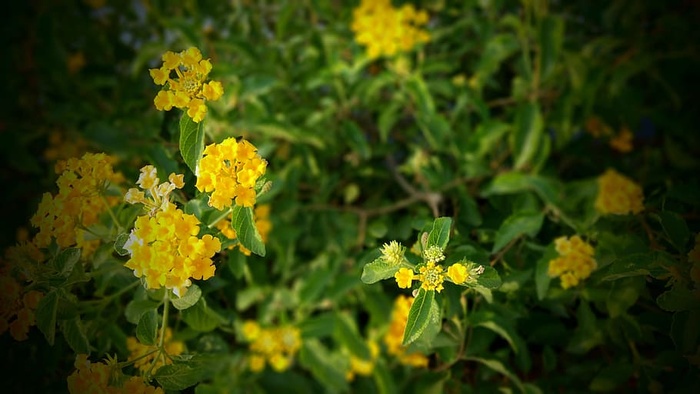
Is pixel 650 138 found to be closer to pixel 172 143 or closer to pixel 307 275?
pixel 307 275

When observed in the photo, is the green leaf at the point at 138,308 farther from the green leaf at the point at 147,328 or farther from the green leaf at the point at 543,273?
the green leaf at the point at 543,273

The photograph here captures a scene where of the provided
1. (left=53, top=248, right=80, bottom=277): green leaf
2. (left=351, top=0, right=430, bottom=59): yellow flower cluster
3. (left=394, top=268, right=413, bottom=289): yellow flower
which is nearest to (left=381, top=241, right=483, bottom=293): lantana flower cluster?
(left=394, top=268, right=413, bottom=289): yellow flower

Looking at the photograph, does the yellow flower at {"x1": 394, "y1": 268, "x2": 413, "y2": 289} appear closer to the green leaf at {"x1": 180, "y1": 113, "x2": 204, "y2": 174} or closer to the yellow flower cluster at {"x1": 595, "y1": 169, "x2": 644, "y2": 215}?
the green leaf at {"x1": 180, "y1": 113, "x2": 204, "y2": 174}

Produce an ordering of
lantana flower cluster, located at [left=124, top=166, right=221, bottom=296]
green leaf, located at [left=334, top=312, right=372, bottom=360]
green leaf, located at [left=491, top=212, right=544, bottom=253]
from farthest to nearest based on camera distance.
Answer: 1. green leaf, located at [left=334, top=312, right=372, bottom=360]
2. green leaf, located at [left=491, top=212, right=544, bottom=253]
3. lantana flower cluster, located at [left=124, top=166, right=221, bottom=296]

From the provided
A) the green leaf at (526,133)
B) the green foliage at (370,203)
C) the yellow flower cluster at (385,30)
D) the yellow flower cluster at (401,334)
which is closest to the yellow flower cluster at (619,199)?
the green foliage at (370,203)

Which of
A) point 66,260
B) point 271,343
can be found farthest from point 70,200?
point 271,343

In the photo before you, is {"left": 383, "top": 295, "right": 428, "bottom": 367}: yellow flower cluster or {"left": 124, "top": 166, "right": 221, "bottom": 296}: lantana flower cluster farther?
{"left": 383, "top": 295, "right": 428, "bottom": 367}: yellow flower cluster

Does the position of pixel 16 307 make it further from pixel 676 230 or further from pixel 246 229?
pixel 676 230
